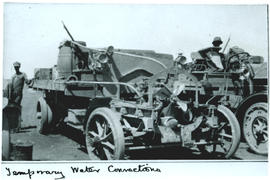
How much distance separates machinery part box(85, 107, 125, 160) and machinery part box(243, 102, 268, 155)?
3109mm

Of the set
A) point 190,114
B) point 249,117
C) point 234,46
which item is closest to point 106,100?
point 190,114

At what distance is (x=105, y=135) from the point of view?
5.52m

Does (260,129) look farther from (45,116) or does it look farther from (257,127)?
(45,116)

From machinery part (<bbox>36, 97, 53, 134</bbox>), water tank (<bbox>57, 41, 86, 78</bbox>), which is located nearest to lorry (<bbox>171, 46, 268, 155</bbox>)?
water tank (<bbox>57, 41, 86, 78</bbox>)

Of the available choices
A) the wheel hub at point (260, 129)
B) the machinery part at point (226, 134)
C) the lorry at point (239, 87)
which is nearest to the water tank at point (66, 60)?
the lorry at point (239, 87)

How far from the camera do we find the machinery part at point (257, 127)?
6.65m

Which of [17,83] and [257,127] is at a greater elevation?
[17,83]

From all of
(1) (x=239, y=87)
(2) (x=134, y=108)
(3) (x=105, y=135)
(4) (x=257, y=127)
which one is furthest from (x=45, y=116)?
(4) (x=257, y=127)

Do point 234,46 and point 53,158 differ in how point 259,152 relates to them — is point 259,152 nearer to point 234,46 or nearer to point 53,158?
point 234,46

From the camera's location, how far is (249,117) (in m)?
6.98

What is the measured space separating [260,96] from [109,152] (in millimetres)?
3517

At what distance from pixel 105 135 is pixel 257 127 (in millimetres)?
3288

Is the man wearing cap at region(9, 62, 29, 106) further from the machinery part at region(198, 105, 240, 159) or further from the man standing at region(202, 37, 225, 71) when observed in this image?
the machinery part at region(198, 105, 240, 159)
